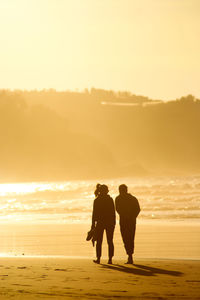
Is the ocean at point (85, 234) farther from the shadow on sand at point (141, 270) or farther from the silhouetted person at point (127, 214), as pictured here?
the shadow on sand at point (141, 270)

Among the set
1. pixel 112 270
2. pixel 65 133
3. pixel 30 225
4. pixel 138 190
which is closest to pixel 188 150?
pixel 65 133

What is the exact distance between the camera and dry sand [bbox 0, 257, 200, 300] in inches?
416

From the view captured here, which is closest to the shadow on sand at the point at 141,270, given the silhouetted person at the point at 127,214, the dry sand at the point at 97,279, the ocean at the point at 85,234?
the dry sand at the point at 97,279

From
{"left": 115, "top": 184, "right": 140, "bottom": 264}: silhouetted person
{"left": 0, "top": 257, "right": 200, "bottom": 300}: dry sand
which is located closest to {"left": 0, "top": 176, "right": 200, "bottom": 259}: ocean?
{"left": 115, "top": 184, "right": 140, "bottom": 264}: silhouetted person

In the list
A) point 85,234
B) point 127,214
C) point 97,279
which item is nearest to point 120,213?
point 127,214

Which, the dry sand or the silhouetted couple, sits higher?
the silhouetted couple

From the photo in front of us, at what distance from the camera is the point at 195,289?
10.8m

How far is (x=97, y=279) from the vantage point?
475 inches

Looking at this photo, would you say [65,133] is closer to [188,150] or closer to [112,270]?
[188,150]

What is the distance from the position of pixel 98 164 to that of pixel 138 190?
10613 cm

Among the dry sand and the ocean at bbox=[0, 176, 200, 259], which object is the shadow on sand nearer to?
the dry sand

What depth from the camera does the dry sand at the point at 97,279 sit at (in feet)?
34.7

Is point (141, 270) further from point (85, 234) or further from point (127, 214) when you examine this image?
point (85, 234)

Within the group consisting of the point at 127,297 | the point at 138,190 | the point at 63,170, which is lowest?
the point at 127,297
